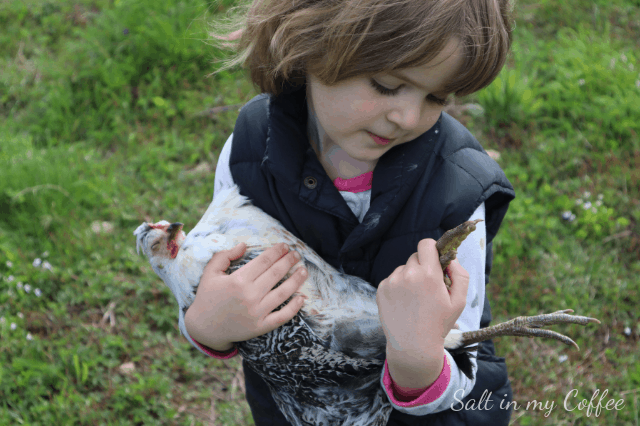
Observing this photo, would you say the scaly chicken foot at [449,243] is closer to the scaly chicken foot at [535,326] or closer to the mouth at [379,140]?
the scaly chicken foot at [535,326]

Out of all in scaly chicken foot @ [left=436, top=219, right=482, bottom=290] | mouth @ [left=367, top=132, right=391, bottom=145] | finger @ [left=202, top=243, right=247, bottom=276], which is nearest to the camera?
scaly chicken foot @ [left=436, top=219, right=482, bottom=290]

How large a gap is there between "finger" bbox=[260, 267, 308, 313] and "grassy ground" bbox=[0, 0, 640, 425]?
152cm

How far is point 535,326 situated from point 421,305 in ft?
1.13

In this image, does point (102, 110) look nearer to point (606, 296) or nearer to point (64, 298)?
point (64, 298)

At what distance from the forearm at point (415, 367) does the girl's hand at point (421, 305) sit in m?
0.01

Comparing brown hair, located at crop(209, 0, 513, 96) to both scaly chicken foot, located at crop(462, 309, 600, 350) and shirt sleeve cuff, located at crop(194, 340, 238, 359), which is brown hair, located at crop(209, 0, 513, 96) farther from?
shirt sleeve cuff, located at crop(194, 340, 238, 359)

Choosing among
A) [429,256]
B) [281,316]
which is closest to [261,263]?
[281,316]

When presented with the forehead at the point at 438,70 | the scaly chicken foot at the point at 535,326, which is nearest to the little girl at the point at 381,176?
the forehead at the point at 438,70

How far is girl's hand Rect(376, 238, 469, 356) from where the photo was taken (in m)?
1.41

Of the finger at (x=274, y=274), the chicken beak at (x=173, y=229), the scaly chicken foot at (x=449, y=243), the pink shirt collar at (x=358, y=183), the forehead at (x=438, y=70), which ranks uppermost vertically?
the forehead at (x=438, y=70)

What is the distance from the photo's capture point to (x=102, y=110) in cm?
420

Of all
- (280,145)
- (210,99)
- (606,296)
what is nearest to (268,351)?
(280,145)

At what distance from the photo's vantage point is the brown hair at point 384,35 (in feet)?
4.32

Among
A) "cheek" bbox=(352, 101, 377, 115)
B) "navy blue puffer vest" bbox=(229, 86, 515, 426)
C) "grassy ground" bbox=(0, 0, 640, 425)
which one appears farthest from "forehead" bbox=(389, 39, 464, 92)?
"grassy ground" bbox=(0, 0, 640, 425)
